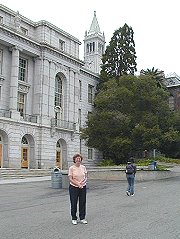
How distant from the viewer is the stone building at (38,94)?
3759 cm

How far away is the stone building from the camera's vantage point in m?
37.6

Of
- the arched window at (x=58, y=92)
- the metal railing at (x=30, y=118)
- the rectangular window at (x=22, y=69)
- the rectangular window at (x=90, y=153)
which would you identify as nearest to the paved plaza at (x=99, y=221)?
the metal railing at (x=30, y=118)

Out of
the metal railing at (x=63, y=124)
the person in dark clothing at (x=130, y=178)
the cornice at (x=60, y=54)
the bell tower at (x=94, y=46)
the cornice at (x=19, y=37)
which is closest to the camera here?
the person in dark clothing at (x=130, y=178)

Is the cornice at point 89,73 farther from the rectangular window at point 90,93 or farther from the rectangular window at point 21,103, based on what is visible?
the rectangular window at point 21,103

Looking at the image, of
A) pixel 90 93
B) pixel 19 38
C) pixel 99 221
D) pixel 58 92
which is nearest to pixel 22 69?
pixel 19 38

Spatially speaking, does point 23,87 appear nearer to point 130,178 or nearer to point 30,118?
point 30,118

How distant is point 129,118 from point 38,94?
49.5ft

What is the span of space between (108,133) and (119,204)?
58.2ft

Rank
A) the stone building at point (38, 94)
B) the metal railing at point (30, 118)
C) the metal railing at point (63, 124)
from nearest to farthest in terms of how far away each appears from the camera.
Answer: the stone building at point (38, 94) → the metal railing at point (30, 118) → the metal railing at point (63, 124)

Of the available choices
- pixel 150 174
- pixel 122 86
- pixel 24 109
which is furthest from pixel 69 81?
pixel 150 174

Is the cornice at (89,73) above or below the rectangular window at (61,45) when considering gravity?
below

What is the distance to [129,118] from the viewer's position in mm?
29625

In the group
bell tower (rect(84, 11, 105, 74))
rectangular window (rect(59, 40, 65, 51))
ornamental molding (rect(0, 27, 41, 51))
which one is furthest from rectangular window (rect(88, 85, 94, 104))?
bell tower (rect(84, 11, 105, 74))

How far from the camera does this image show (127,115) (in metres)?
30.5
